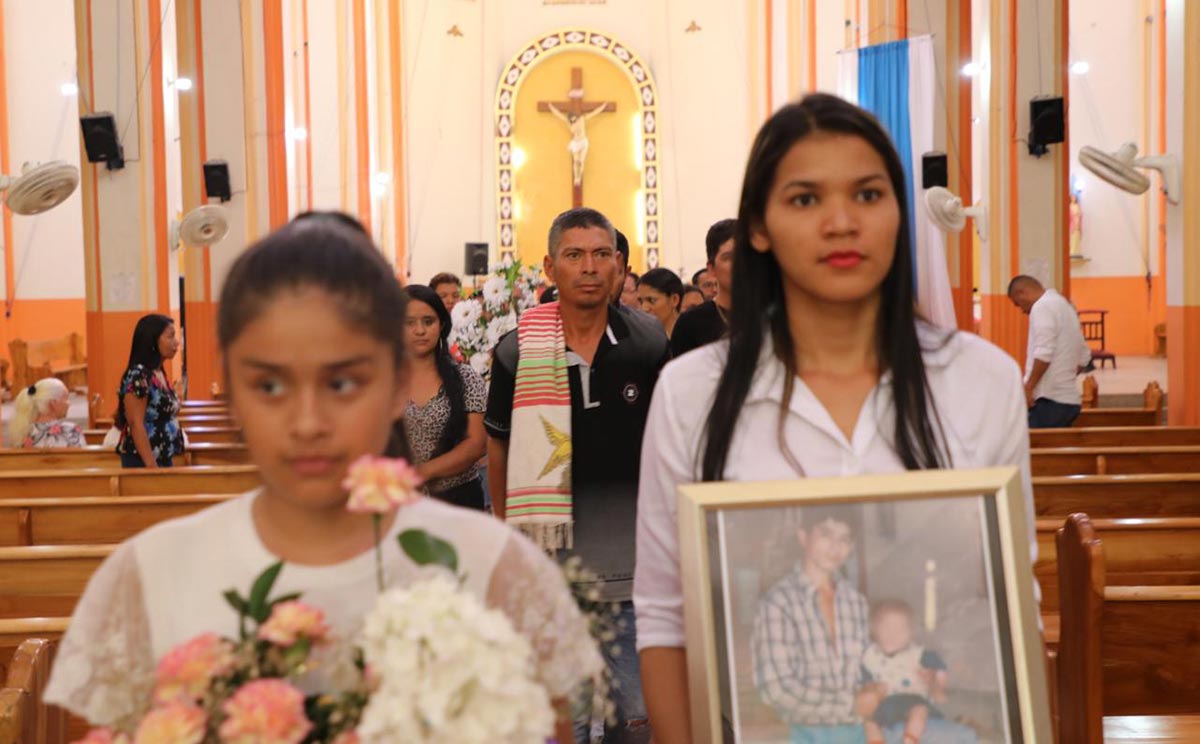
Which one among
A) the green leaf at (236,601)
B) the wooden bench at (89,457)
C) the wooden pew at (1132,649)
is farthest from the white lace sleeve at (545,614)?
the wooden bench at (89,457)

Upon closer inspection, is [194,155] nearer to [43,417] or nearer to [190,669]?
[43,417]

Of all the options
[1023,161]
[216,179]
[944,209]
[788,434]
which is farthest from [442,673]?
[216,179]

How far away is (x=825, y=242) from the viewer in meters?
1.84

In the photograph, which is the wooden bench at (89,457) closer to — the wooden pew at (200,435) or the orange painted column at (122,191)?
the wooden pew at (200,435)

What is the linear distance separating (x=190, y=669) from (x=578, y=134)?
954 inches

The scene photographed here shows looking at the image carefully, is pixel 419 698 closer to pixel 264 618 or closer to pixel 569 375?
pixel 264 618

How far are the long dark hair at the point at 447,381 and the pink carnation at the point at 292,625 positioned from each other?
327 cm

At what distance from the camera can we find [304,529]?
1.50 m

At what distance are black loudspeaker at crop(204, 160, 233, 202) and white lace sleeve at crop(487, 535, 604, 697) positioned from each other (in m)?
13.0

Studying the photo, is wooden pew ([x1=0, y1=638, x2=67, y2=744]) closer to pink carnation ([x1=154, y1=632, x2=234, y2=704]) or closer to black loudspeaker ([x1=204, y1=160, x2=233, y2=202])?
pink carnation ([x1=154, y1=632, x2=234, y2=704])

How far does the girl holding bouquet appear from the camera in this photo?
1421 mm

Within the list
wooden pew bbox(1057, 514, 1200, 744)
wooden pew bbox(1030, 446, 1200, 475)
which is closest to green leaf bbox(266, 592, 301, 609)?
wooden pew bbox(1057, 514, 1200, 744)

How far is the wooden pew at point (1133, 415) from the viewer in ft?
31.2

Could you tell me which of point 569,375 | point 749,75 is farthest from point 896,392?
point 749,75
